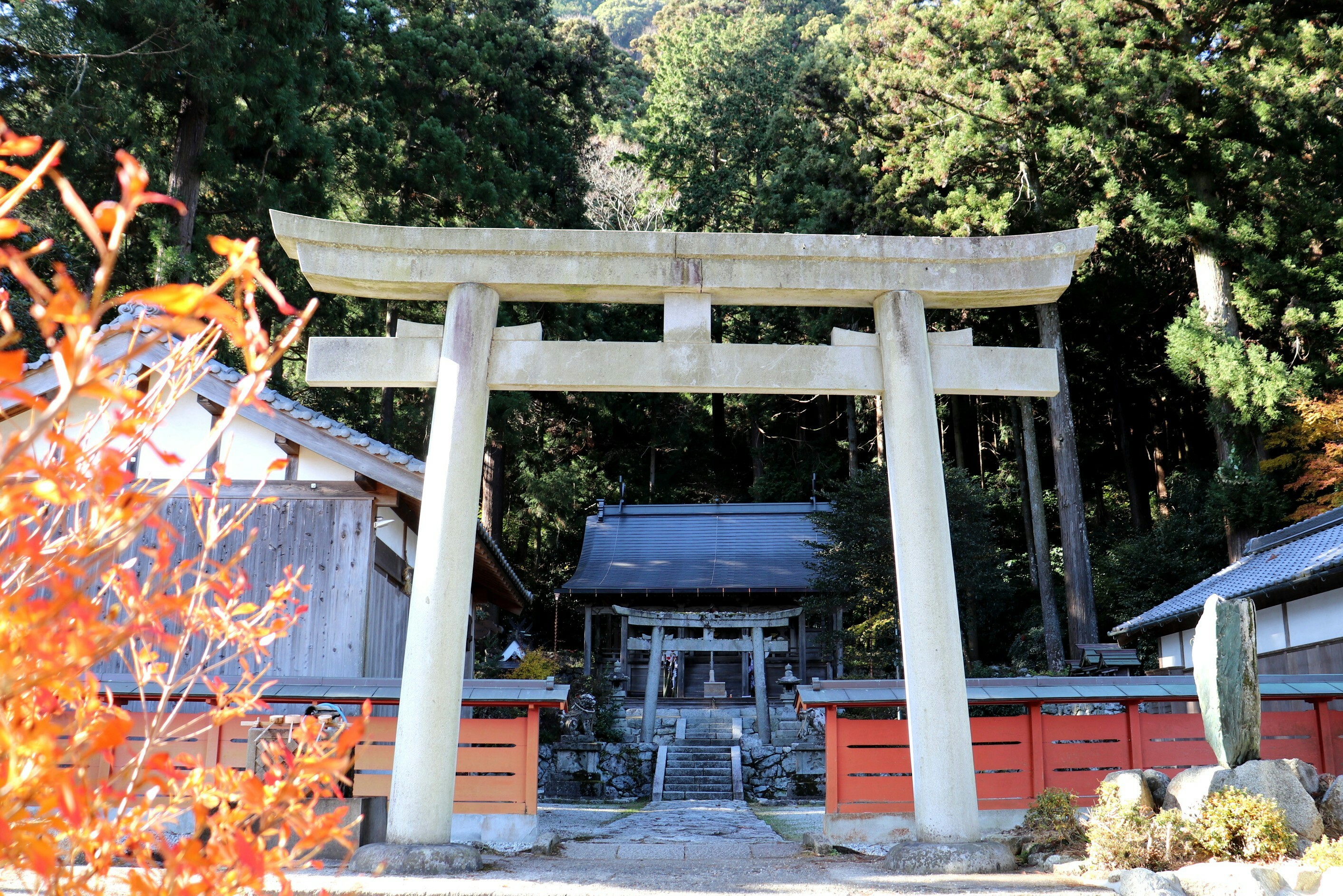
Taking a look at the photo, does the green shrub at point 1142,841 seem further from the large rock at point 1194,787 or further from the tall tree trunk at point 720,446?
the tall tree trunk at point 720,446

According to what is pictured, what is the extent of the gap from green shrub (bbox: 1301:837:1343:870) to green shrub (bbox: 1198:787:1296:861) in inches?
8.4

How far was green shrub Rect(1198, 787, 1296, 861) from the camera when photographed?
590 cm

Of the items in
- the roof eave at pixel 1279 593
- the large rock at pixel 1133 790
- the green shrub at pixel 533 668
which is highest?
the roof eave at pixel 1279 593

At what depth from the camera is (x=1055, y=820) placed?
7.23 m

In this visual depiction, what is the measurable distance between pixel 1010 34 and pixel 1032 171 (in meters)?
2.46

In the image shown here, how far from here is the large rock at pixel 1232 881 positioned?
5.16 meters

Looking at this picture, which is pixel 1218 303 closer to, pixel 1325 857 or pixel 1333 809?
pixel 1333 809

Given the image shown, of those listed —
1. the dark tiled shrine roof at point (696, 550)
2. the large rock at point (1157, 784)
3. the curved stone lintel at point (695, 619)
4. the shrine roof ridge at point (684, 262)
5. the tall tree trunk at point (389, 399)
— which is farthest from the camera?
the dark tiled shrine roof at point (696, 550)

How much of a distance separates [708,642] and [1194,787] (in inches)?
438

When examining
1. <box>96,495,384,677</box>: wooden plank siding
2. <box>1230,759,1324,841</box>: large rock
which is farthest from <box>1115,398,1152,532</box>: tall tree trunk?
<box>96,495,384,677</box>: wooden plank siding

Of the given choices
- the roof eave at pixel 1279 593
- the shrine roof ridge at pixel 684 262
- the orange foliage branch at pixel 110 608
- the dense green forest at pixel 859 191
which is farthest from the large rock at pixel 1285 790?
the dense green forest at pixel 859 191

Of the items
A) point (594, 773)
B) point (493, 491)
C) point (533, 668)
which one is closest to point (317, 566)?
point (533, 668)

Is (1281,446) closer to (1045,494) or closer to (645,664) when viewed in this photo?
(1045,494)

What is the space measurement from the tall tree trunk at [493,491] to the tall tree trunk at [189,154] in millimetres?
9473
